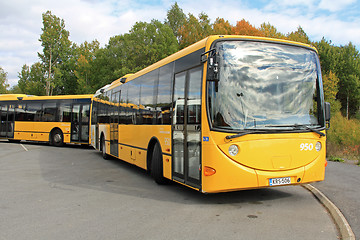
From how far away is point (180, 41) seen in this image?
50.3 metres

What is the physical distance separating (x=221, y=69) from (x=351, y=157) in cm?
1116

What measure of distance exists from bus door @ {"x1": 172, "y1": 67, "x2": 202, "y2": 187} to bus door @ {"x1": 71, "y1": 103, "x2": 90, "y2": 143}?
15664 mm

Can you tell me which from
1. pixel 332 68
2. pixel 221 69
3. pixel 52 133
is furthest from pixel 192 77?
pixel 332 68

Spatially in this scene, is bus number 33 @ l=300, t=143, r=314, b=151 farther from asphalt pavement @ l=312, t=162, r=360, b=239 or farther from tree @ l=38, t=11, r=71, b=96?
tree @ l=38, t=11, r=71, b=96

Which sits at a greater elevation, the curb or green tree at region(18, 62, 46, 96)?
green tree at region(18, 62, 46, 96)

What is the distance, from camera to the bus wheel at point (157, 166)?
8.92m

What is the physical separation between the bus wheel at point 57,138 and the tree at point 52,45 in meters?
31.6

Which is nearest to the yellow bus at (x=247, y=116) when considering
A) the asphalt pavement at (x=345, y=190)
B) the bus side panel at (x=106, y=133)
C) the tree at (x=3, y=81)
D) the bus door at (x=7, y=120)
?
the asphalt pavement at (x=345, y=190)

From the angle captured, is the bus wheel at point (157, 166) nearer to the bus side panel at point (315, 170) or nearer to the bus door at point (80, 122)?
the bus side panel at point (315, 170)

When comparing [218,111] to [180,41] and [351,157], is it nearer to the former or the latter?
[351,157]

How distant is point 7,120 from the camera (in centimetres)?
2628

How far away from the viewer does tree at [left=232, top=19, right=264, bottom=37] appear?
4018cm

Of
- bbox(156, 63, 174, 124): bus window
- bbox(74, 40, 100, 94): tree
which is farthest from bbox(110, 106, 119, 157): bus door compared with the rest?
bbox(74, 40, 100, 94): tree

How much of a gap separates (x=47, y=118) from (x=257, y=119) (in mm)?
20573
